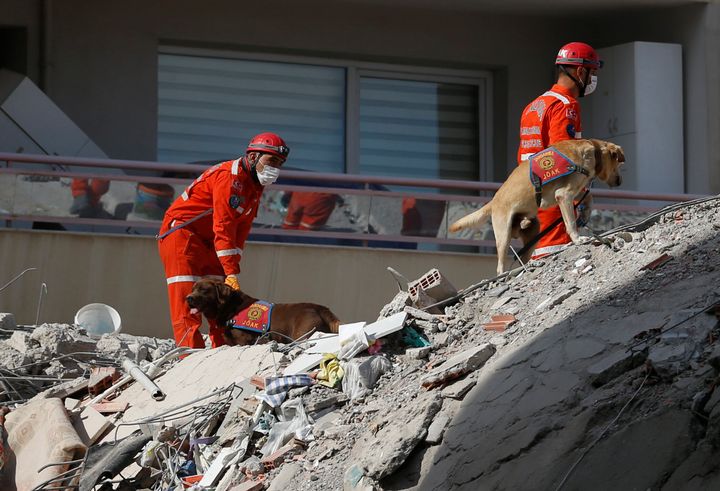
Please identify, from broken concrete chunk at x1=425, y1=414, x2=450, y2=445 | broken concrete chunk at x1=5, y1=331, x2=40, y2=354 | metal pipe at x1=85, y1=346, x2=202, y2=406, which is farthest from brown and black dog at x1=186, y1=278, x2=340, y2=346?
broken concrete chunk at x1=425, y1=414, x2=450, y2=445

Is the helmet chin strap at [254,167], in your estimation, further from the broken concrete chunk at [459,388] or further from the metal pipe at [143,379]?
the broken concrete chunk at [459,388]

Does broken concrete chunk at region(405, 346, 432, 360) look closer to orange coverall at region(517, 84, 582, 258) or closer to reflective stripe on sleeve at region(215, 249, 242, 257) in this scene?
orange coverall at region(517, 84, 582, 258)

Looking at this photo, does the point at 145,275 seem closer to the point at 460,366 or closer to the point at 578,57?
the point at 578,57

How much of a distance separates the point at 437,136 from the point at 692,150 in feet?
9.88

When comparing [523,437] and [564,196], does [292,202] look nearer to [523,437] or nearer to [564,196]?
[564,196]

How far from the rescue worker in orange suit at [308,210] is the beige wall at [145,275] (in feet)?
0.80

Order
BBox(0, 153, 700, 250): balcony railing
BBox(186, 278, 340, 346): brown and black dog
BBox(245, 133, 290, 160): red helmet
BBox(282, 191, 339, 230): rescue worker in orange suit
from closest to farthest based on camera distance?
BBox(186, 278, 340, 346): brown and black dog, BBox(245, 133, 290, 160): red helmet, BBox(0, 153, 700, 250): balcony railing, BBox(282, 191, 339, 230): rescue worker in orange suit

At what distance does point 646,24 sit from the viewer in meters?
15.3

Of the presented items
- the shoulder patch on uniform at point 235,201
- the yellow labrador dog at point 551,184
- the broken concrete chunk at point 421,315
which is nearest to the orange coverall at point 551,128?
the yellow labrador dog at point 551,184

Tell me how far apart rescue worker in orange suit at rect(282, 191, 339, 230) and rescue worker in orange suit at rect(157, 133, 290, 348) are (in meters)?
2.64

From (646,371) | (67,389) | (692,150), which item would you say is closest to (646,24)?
(692,150)

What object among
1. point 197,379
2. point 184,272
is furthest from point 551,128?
point 197,379

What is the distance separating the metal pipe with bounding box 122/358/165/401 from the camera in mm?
7227

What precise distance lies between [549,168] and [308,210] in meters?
4.21
